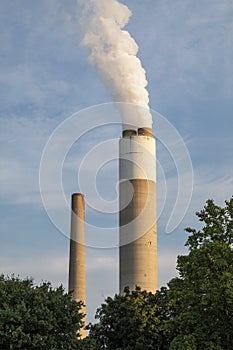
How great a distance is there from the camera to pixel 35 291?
36.3m

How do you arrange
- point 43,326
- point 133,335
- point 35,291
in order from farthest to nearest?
point 133,335, point 35,291, point 43,326

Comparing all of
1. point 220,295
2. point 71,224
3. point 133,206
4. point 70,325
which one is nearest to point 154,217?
point 133,206

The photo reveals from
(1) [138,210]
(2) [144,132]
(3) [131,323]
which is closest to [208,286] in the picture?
(3) [131,323]

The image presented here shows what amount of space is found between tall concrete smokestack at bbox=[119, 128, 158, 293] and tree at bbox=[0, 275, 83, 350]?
30.4m

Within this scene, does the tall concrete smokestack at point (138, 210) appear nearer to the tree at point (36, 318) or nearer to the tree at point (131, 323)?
the tree at point (131, 323)

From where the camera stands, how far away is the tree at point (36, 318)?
33.1 m

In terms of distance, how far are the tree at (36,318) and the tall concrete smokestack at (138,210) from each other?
99.8 feet

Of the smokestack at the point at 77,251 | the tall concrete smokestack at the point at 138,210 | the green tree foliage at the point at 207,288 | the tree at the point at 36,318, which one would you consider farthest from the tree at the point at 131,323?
the smokestack at the point at 77,251

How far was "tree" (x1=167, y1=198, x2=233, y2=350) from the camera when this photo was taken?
94.7ft

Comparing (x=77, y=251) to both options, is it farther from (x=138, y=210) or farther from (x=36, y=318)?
(x=36, y=318)

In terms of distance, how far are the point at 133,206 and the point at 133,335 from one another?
89.3 ft

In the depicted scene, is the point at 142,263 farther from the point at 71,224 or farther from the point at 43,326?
the point at 43,326

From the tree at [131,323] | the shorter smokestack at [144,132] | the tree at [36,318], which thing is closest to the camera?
the tree at [36,318]

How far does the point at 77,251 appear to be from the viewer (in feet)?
234
